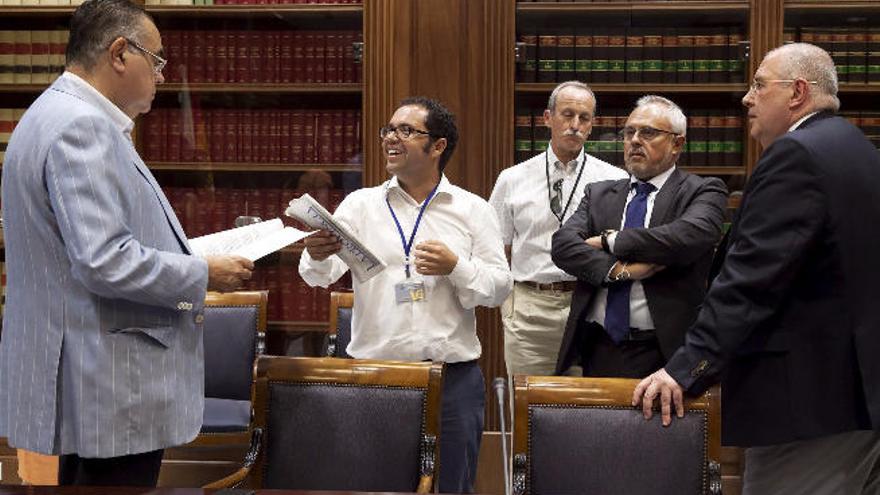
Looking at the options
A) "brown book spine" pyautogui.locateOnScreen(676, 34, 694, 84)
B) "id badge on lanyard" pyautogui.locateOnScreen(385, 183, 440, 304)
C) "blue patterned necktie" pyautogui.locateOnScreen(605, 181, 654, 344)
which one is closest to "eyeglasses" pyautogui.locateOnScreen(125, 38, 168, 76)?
"id badge on lanyard" pyautogui.locateOnScreen(385, 183, 440, 304)

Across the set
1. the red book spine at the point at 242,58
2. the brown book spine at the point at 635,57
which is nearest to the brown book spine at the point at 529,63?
the brown book spine at the point at 635,57

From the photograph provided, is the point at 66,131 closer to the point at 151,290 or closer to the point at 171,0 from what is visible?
the point at 151,290

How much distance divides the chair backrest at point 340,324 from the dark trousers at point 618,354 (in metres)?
0.98

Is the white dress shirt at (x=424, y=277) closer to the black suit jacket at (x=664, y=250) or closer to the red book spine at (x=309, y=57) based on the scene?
the black suit jacket at (x=664, y=250)

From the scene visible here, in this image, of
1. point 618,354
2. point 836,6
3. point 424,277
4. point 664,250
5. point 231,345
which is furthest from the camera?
point 836,6

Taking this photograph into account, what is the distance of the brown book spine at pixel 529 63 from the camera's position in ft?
15.0

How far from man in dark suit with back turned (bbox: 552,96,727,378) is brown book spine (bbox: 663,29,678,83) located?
1.51 metres

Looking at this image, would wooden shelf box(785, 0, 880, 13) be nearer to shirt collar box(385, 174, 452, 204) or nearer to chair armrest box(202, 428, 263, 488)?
shirt collar box(385, 174, 452, 204)

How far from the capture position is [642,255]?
2.89 m

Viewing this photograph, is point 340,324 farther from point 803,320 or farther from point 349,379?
point 803,320

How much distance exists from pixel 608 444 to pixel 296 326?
A: 294cm

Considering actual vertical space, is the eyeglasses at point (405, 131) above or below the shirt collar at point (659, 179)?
above

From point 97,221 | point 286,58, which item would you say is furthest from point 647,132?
point 286,58

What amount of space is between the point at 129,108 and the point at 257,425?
0.75 m
